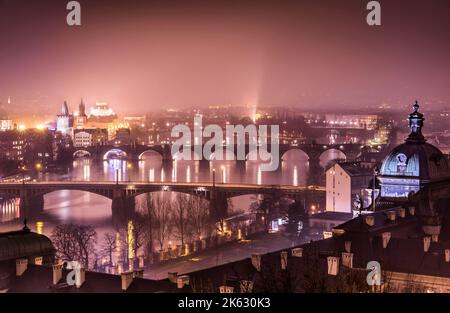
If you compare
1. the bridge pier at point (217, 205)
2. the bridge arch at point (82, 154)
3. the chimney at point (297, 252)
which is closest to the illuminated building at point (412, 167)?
the chimney at point (297, 252)

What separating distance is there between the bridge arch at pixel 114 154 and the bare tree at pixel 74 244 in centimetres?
3113

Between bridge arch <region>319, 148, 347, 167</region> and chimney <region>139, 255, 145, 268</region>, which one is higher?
bridge arch <region>319, 148, 347, 167</region>

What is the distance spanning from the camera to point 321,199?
1039 inches

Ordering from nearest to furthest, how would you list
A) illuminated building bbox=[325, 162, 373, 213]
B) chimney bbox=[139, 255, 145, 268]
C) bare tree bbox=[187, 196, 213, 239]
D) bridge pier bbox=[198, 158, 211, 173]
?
chimney bbox=[139, 255, 145, 268] → bare tree bbox=[187, 196, 213, 239] → illuminated building bbox=[325, 162, 373, 213] → bridge pier bbox=[198, 158, 211, 173]

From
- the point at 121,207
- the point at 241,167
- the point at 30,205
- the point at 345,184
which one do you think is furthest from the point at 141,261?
the point at 241,167

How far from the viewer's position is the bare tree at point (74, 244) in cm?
1744

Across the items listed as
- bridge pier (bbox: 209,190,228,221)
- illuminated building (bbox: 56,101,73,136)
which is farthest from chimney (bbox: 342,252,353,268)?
illuminated building (bbox: 56,101,73,136)

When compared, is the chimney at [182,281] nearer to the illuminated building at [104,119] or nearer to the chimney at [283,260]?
the chimney at [283,260]

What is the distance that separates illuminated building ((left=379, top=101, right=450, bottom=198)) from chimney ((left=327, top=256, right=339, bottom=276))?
644 cm

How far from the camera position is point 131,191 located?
29000mm

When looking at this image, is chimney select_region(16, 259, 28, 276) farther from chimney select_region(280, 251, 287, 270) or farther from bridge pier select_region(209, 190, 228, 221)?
bridge pier select_region(209, 190, 228, 221)

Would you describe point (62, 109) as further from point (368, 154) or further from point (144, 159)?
point (368, 154)

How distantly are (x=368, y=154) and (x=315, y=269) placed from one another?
32.3 meters

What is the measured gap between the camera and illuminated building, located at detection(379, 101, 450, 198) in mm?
15992
